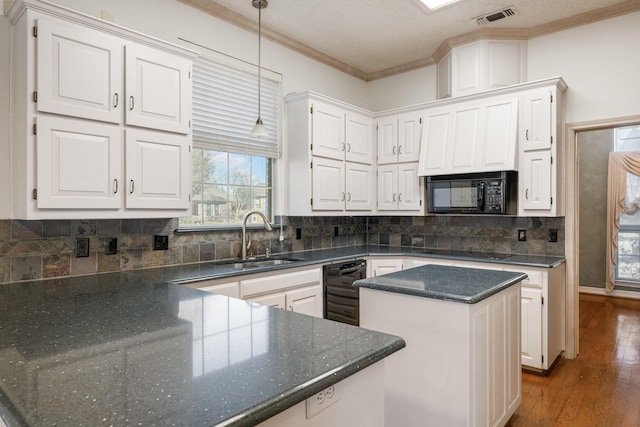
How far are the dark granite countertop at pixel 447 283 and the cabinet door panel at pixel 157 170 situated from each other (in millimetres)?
1361

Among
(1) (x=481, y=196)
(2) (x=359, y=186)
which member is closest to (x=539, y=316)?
(1) (x=481, y=196)

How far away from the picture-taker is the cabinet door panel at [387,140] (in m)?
4.25

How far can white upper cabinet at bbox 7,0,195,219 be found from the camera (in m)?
2.04

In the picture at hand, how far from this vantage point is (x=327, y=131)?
3.84 metres

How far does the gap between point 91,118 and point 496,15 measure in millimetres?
3299

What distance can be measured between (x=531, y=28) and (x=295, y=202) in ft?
8.98

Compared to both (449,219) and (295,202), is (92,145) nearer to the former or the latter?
(295,202)

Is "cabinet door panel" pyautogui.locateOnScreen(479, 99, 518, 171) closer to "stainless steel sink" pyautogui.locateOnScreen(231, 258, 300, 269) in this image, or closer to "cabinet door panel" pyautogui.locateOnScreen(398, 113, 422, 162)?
"cabinet door panel" pyautogui.locateOnScreen(398, 113, 422, 162)

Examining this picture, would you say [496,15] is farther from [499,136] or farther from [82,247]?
[82,247]

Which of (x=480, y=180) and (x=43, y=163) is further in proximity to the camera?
(x=480, y=180)

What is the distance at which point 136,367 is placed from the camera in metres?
0.98

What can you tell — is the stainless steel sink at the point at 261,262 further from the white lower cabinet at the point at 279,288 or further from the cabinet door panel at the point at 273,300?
the cabinet door panel at the point at 273,300

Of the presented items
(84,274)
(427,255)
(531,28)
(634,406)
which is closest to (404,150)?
(427,255)

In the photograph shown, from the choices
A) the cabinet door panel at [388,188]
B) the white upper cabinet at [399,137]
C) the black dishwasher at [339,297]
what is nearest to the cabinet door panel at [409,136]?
the white upper cabinet at [399,137]
